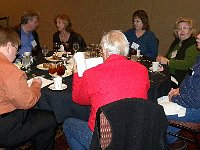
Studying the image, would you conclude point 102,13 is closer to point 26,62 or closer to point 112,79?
point 26,62

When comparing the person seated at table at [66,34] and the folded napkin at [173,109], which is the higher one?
the person seated at table at [66,34]

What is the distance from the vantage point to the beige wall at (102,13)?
5.04 metres

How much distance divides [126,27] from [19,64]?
9.52 ft

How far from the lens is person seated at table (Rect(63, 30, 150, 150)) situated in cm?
181

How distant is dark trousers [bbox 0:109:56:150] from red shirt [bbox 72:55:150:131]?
655 mm

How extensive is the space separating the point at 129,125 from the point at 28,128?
0.95m

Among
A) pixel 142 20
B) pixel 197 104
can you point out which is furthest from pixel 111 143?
pixel 142 20

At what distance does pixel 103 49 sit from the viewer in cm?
207

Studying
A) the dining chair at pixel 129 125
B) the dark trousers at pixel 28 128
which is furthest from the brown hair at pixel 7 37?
the dining chair at pixel 129 125

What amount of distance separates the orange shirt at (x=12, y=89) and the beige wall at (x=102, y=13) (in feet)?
11.4

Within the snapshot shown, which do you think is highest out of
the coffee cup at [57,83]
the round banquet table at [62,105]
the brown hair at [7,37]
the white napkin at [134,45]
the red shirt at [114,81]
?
the brown hair at [7,37]

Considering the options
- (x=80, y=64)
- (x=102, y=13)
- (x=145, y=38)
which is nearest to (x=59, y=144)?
(x=80, y=64)

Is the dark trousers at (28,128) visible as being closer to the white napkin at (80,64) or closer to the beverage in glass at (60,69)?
the beverage in glass at (60,69)

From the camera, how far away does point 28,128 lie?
93.4 inches
